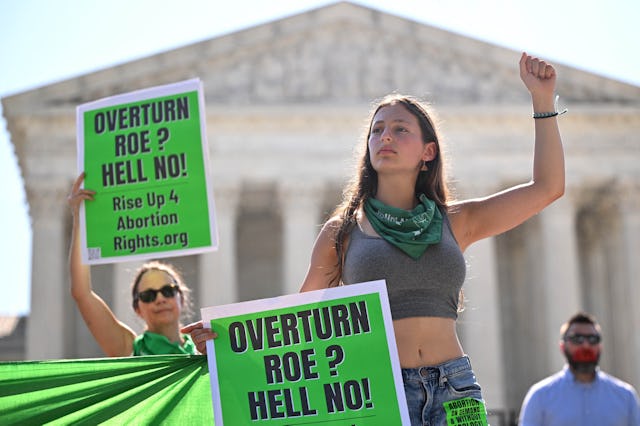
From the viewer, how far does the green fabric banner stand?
18.6 feet

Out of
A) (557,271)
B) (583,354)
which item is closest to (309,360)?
(583,354)

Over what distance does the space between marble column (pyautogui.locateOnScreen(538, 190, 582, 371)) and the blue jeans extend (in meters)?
31.7

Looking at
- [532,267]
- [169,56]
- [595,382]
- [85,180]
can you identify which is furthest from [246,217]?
[85,180]

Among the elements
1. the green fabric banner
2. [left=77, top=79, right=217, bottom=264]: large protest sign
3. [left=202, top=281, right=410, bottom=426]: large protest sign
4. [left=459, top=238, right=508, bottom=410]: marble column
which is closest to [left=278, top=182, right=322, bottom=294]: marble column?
[left=459, top=238, right=508, bottom=410]: marble column

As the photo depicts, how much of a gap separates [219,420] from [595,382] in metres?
6.36

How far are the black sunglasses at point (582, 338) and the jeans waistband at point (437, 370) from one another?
593 centimetres

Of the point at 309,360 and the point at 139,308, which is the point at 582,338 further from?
the point at 309,360

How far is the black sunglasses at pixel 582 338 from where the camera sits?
10.6 metres

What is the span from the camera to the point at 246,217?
42719 mm

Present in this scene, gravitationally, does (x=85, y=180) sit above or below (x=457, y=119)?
below

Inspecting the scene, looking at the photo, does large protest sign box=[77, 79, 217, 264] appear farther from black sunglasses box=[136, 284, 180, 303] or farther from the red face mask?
the red face mask

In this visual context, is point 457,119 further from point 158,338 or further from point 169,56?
point 158,338

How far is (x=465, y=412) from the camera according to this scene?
15.9 ft

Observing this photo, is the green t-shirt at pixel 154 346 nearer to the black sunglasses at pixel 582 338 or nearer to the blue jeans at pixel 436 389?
the blue jeans at pixel 436 389
